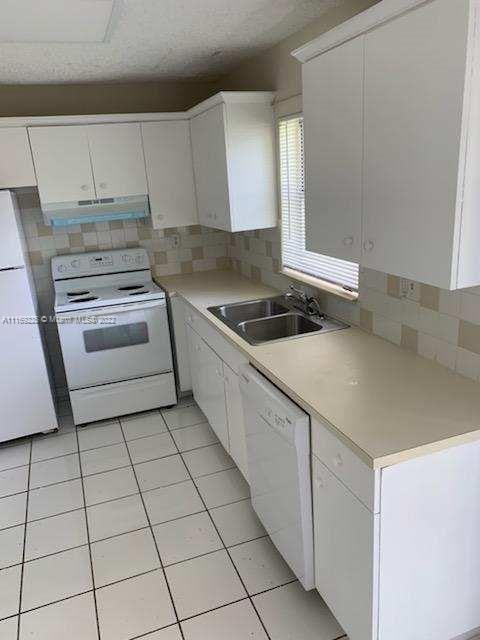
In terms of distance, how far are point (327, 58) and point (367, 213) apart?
1.91 ft

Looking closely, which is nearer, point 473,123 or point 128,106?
point 473,123

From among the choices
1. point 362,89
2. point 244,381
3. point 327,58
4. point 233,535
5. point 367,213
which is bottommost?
point 233,535

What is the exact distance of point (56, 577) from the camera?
6.86 feet

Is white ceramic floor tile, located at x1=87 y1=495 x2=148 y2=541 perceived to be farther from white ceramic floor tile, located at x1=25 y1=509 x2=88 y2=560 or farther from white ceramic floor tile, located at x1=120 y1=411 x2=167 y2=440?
white ceramic floor tile, located at x1=120 y1=411 x2=167 y2=440

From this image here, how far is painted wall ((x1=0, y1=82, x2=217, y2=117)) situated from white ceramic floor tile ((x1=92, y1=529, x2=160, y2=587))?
2866mm

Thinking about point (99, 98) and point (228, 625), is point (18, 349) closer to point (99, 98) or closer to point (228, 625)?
point (99, 98)

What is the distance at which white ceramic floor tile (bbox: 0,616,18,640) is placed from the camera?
182cm

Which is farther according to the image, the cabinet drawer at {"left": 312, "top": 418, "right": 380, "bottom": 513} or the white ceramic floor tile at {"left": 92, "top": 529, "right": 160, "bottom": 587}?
the white ceramic floor tile at {"left": 92, "top": 529, "right": 160, "bottom": 587}

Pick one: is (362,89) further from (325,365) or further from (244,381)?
(244,381)

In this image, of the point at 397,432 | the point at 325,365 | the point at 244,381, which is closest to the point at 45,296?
the point at 244,381

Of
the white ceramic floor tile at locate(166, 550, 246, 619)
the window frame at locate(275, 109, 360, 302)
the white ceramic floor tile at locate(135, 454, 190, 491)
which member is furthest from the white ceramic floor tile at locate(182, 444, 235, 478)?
the window frame at locate(275, 109, 360, 302)

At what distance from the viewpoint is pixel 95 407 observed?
10.9ft

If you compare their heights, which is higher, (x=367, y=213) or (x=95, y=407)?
(x=367, y=213)

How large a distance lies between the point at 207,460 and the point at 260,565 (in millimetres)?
872
